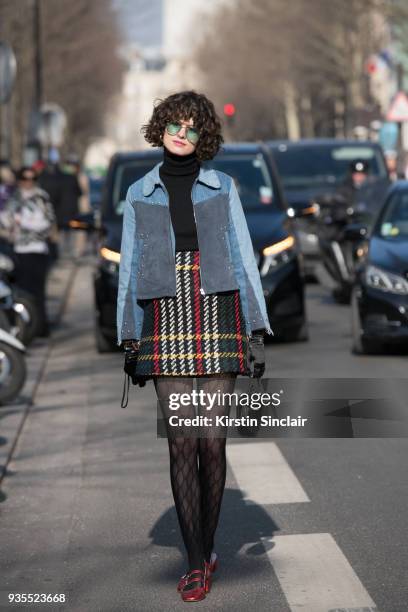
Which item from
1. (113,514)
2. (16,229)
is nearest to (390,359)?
(16,229)

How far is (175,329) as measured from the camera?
5711 millimetres

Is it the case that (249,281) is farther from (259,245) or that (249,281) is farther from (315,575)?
(259,245)

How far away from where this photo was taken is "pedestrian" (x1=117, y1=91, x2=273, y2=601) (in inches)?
223

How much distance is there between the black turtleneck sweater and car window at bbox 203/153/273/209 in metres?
9.23

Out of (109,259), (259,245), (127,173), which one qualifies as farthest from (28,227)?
(259,245)

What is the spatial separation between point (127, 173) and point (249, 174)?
1189 mm

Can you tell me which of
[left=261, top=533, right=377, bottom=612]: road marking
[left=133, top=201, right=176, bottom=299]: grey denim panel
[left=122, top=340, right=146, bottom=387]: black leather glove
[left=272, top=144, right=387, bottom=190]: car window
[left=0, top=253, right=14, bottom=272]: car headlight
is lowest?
[left=272, top=144, right=387, bottom=190]: car window

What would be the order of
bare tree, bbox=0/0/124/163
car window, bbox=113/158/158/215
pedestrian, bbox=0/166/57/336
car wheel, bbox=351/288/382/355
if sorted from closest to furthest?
car wheel, bbox=351/288/382/355 < car window, bbox=113/158/158/215 < pedestrian, bbox=0/166/57/336 < bare tree, bbox=0/0/124/163

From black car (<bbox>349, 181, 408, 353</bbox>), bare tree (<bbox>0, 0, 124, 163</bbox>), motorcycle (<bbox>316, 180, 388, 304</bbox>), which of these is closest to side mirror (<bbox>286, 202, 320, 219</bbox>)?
black car (<bbox>349, 181, 408, 353</bbox>)

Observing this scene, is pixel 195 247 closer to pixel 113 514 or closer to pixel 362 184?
pixel 113 514

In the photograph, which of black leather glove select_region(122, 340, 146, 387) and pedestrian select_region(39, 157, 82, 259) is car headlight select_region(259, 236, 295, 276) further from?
pedestrian select_region(39, 157, 82, 259)

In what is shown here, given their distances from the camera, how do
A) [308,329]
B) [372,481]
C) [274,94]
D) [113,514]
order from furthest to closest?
[274,94] → [308,329] → [372,481] → [113,514]

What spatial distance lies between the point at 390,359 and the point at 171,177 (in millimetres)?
7503

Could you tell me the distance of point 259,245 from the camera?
14055 mm
